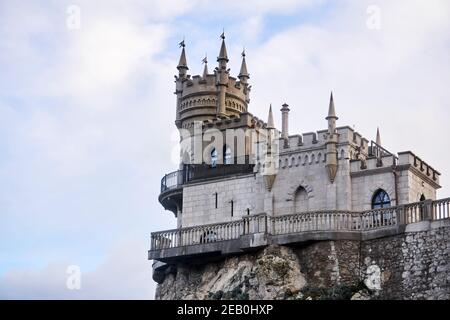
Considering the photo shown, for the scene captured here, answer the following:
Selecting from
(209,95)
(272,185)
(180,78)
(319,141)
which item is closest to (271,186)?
(272,185)

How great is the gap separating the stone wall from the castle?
0.47 metres

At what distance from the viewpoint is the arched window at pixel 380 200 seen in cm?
5097

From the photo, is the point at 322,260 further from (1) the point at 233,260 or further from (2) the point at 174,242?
(2) the point at 174,242

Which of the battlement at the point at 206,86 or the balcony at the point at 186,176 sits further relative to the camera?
the battlement at the point at 206,86

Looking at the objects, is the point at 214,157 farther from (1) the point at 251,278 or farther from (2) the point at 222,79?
(1) the point at 251,278

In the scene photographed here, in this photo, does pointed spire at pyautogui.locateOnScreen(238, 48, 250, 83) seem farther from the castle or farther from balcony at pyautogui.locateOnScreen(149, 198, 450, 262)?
balcony at pyautogui.locateOnScreen(149, 198, 450, 262)

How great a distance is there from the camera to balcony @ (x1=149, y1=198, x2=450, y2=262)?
4878 cm

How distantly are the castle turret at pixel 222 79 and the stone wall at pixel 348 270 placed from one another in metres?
10.7

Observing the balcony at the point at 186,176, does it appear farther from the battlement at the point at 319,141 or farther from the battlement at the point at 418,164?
the battlement at the point at 418,164

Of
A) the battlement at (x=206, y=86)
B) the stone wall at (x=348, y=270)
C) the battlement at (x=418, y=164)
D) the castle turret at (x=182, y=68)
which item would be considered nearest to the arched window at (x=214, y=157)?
the battlement at (x=206, y=86)

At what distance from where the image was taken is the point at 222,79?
6062 centimetres

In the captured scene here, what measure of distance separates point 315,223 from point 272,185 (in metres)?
4.46

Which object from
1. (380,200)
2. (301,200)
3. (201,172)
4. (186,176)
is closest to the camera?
(380,200)

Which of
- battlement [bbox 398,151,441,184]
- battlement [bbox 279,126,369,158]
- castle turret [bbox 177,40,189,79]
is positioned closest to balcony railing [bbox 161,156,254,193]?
battlement [bbox 279,126,369,158]
